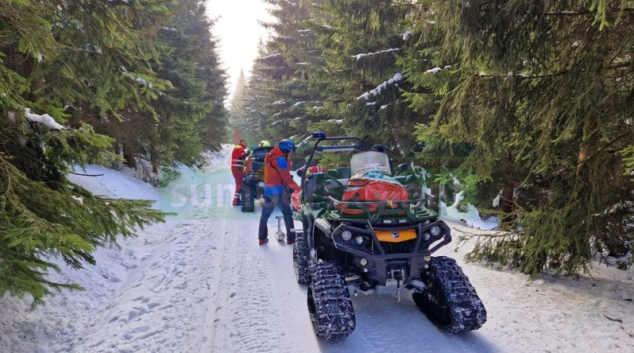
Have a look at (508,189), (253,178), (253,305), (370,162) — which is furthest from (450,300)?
(253,178)

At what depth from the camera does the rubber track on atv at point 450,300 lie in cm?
374

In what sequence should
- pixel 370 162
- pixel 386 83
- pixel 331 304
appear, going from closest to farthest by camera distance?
pixel 331 304 → pixel 370 162 → pixel 386 83

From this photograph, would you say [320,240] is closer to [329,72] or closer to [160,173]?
[329,72]

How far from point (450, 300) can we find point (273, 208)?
15.4 feet

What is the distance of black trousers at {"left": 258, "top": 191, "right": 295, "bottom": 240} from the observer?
25.7ft

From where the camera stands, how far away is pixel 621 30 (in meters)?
3.96

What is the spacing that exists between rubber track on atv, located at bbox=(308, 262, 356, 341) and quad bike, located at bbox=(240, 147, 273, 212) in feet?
23.9

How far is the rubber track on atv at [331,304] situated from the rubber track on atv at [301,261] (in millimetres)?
1533

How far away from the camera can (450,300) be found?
3840 mm

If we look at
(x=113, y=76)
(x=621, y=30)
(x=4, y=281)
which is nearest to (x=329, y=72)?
(x=113, y=76)

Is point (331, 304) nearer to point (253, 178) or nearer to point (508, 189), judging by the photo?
point (508, 189)

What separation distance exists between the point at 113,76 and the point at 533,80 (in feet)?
19.3

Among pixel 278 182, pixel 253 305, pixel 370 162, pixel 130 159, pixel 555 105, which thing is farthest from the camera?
pixel 130 159

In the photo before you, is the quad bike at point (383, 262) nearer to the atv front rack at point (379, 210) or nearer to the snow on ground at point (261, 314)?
the atv front rack at point (379, 210)
